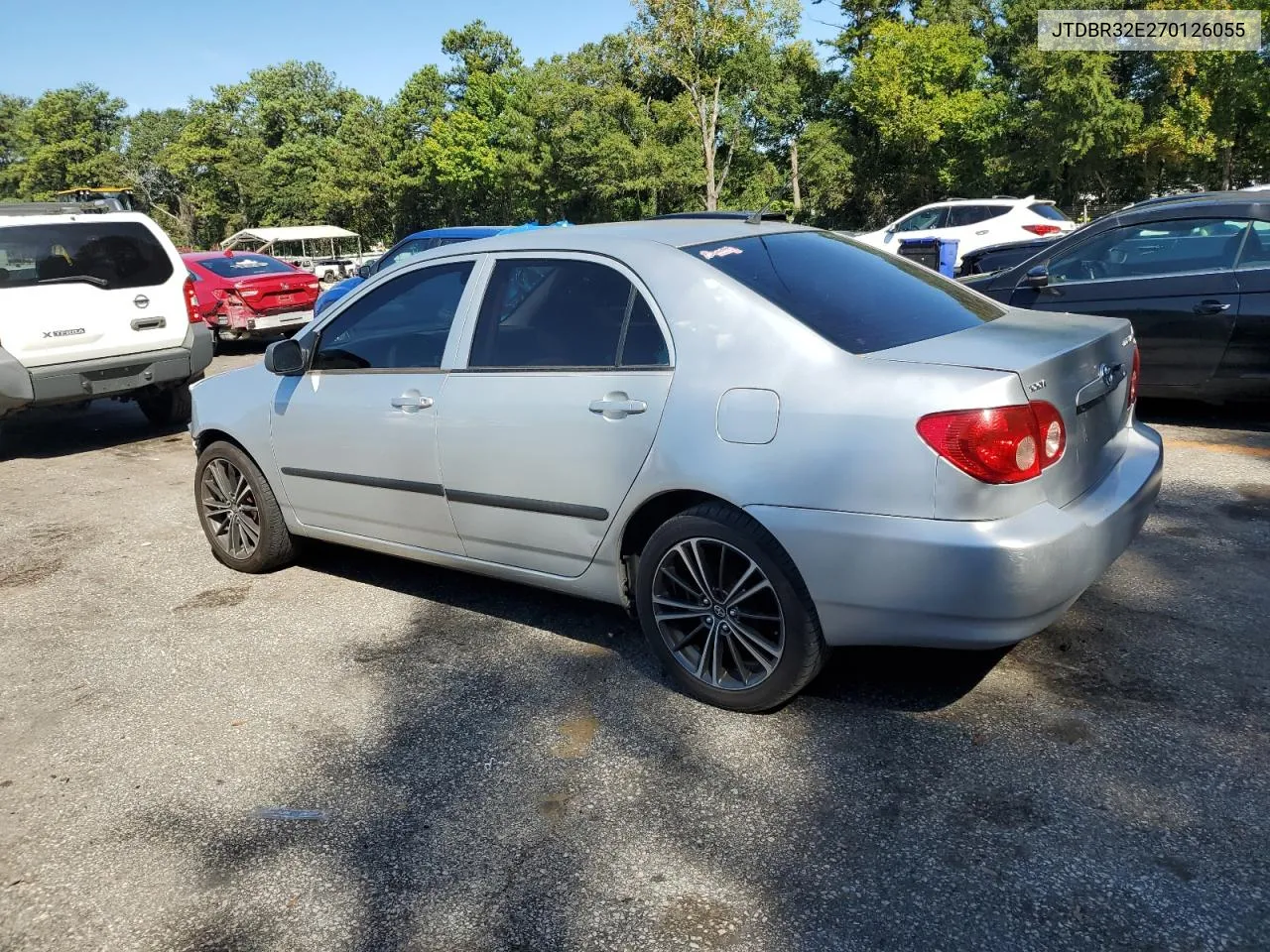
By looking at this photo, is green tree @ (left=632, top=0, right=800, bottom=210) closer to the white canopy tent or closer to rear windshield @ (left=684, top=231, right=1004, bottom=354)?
the white canopy tent

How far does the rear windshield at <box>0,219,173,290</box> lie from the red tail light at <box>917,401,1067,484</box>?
7553mm

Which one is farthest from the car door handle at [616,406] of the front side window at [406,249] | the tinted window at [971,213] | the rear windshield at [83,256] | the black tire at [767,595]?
the tinted window at [971,213]

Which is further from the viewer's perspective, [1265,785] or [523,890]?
[1265,785]

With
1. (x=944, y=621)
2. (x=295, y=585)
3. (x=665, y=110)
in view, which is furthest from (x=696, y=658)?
(x=665, y=110)

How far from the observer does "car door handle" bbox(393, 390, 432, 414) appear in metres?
3.94

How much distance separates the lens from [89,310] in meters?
7.93

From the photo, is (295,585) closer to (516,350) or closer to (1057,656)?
(516,350)

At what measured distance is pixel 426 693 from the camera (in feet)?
12.0

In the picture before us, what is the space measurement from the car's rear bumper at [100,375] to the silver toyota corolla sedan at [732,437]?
436cm

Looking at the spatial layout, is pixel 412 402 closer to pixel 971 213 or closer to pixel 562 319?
pixel 562 319

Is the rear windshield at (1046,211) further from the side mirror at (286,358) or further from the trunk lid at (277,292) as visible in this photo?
the side mirror at (286,358)

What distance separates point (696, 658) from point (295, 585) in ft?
7.97

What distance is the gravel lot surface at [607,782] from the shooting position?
239 centimetres

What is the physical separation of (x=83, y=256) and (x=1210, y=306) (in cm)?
837
